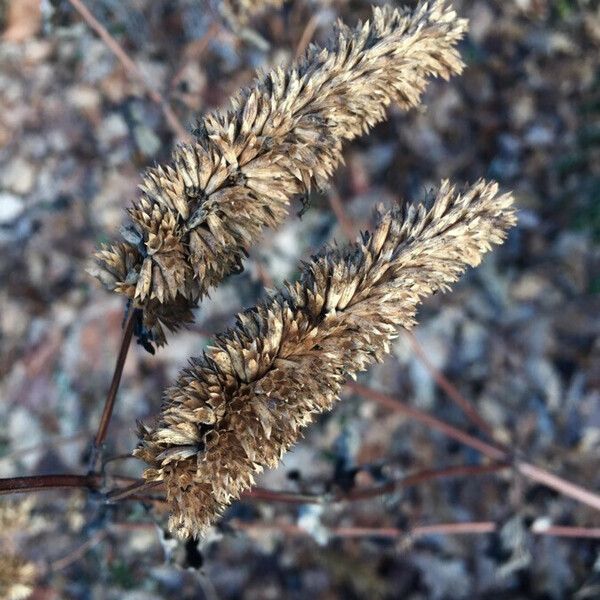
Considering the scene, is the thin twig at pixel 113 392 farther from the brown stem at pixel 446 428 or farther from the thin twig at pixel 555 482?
the thin twig at pixel 555 482

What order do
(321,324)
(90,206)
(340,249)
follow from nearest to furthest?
(321,324) < (340,249) < (90,206)

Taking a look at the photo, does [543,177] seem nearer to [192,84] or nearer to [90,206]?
[192,84]

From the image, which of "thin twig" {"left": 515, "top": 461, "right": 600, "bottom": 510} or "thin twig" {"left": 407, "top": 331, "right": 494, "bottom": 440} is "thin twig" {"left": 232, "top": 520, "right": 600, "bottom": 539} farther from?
"thin twig" {"left": 407, "top": 331, "right": 494, "bottom": 440}

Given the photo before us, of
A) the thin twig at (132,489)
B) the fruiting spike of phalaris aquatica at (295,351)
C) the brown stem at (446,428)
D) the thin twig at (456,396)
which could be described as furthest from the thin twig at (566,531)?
the thin twig at (132,489)

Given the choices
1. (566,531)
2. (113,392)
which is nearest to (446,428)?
(566,531)

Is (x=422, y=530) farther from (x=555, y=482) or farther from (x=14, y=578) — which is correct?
(x=14, y=578)

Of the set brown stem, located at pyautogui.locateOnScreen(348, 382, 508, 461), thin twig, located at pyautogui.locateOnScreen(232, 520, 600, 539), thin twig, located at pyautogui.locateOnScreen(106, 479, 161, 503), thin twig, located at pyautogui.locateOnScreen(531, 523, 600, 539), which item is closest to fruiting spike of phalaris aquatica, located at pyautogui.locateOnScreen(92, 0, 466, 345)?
thin twig, located at pyautogui.locateOnScreen(106, 479, 161, 503)

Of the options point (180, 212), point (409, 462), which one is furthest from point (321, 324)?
point (409, 462)
